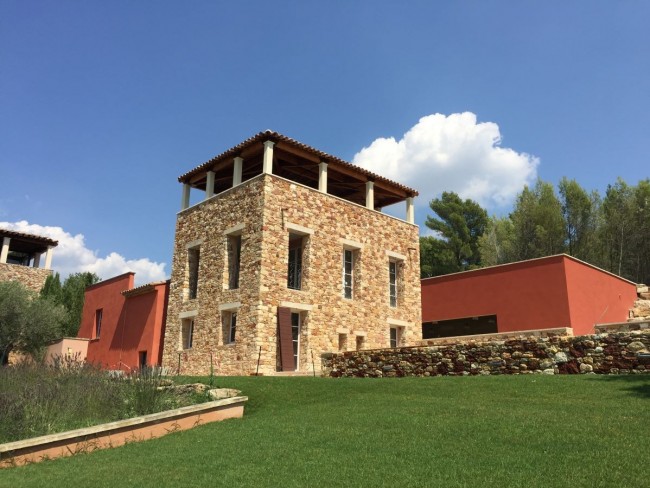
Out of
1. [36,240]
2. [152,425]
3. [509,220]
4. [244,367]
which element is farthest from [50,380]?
[509,220]

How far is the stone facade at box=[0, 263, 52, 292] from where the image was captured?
31.0 metres

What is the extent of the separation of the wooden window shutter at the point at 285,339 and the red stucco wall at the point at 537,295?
26.8ft

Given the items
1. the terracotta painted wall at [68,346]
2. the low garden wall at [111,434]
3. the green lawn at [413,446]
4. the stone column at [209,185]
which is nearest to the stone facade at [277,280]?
the stone column at [209,185]

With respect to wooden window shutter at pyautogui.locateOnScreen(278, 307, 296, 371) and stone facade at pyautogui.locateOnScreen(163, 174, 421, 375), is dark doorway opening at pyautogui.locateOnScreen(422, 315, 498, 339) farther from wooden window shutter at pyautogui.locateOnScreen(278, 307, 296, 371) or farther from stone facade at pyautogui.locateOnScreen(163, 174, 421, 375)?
wooden window shutter at pyautogui.locateOnScreen(278, 307, 296, 371)

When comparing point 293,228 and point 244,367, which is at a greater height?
point 293,228

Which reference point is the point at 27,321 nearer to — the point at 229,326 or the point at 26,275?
the point at 26,275

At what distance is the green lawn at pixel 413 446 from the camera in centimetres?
534

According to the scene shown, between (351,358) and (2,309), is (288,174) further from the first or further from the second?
(2,309)

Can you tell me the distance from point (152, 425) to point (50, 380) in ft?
9.32

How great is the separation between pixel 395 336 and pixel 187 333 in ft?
26.5

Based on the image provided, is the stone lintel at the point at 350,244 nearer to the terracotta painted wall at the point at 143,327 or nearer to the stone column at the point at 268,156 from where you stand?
the stone column at the point at 268,156

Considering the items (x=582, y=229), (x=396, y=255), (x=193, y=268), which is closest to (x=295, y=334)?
(x=193, y=268)

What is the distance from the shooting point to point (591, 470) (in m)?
5.19

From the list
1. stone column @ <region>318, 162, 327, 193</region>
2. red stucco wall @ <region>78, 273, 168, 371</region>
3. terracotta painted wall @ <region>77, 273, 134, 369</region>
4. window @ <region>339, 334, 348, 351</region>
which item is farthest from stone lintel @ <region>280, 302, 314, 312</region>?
terracotta painted wall @ <region>77, 273, 134, 369</region>
